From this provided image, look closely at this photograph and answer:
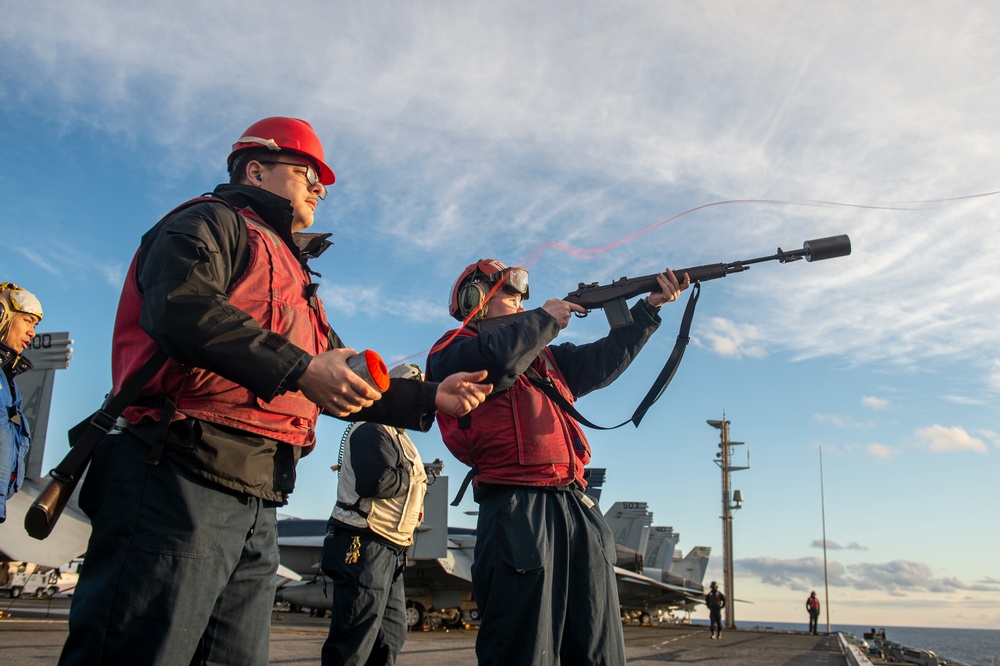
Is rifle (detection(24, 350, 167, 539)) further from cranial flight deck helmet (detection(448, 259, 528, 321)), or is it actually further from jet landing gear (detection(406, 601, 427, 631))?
jet landing gear (detection(406, 601, 427, 631))

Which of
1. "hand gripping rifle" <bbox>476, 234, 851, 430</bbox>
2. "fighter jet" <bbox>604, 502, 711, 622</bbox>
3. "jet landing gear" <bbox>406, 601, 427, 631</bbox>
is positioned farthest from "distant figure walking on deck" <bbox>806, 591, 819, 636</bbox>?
"hand gripping rifle" <bbox>476, 234, 851, 430</bbox>

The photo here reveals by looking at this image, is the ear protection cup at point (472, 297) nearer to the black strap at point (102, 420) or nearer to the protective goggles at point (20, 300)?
the black strap at point (102, 420)

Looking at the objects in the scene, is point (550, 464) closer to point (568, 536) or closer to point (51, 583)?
point (568, 536)

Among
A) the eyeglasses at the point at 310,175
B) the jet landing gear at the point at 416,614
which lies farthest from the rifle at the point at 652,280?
the jet landing gear at the point at 416,614

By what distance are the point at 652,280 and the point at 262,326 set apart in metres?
3.03

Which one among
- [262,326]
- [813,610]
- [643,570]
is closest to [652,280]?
[262,326]

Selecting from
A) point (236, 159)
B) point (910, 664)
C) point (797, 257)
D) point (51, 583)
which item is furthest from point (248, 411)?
point (51, 583)

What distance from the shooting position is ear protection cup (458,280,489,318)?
13.4 feet

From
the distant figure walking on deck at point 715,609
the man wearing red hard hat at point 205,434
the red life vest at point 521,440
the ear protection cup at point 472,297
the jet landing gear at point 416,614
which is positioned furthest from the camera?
the distant figure walking on deck at point 715,609

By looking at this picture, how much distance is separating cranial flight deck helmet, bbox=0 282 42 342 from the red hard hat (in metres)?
2.47

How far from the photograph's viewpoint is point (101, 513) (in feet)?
6.50

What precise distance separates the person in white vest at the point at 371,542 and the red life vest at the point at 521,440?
1.84 ft

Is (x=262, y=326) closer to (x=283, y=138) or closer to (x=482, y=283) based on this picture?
(x=283, y=138)

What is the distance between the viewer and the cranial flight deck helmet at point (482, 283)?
161 inches
